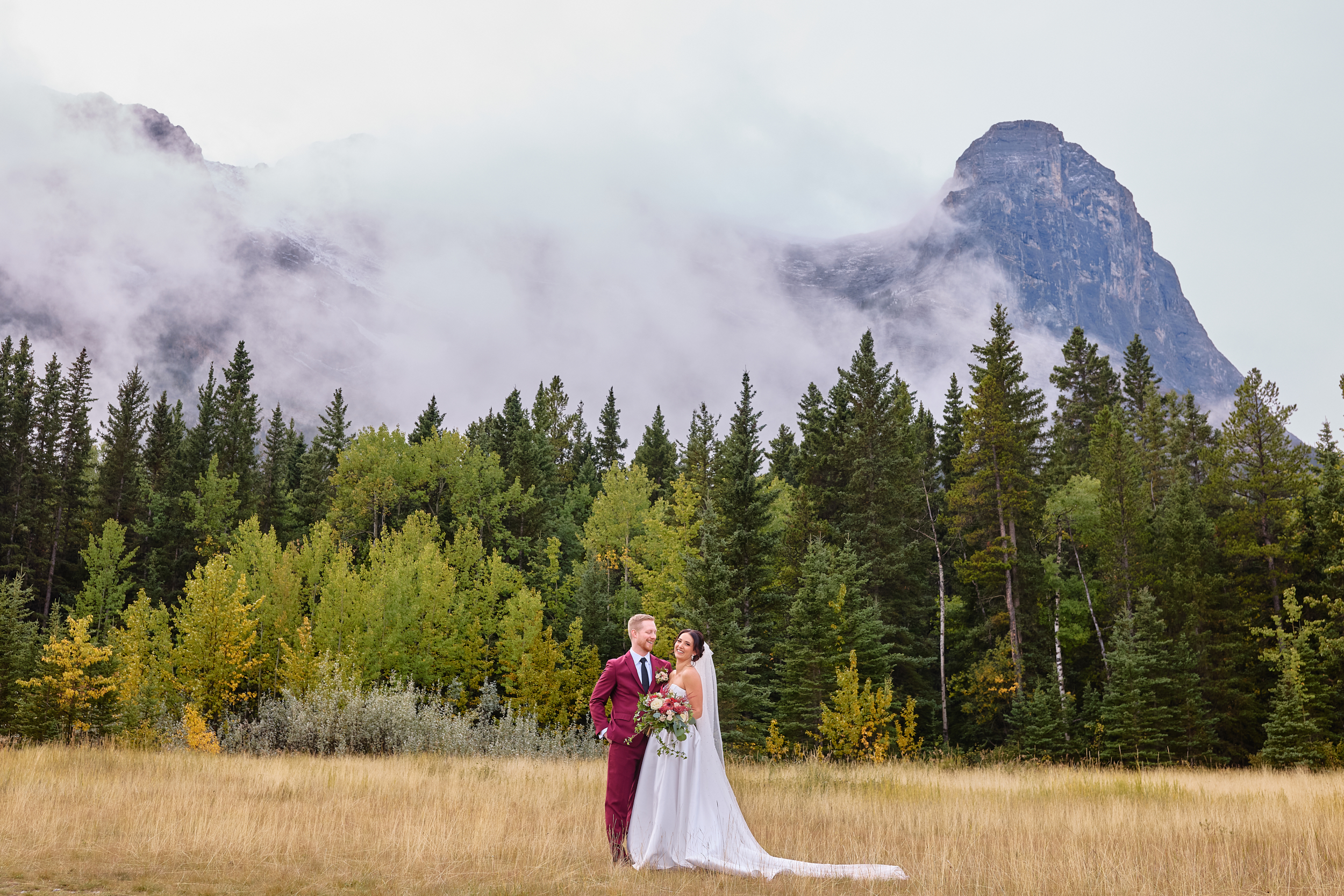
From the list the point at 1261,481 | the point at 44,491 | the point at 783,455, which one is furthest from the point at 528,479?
the point at 1261,481

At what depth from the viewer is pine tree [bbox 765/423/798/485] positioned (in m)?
53.5

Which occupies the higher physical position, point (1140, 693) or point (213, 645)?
point (213, 645)

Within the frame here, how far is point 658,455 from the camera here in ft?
214

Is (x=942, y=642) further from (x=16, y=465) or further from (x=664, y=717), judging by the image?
(x=16, y=465)

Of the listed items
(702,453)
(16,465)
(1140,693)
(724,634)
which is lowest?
(1140,693)

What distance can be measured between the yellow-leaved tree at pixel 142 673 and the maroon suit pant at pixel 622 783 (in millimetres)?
17211

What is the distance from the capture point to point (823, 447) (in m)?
42.6

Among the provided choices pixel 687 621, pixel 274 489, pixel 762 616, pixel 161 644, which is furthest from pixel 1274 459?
pixel 274 489

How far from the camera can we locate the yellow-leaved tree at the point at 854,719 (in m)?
27.1

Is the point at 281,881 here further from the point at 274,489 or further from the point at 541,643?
the point at 274,489

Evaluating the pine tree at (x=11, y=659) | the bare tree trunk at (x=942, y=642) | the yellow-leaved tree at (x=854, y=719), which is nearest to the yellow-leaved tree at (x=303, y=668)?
the pine tree at (x=11, y=659)

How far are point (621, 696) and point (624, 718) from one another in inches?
8.9

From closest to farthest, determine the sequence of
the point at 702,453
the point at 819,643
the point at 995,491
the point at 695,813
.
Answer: the point at 695,813
the point at 819,643
the point at 995,491
the point at 702,453

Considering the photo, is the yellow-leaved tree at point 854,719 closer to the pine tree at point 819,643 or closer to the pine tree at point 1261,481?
the pine tree at point 819,643
